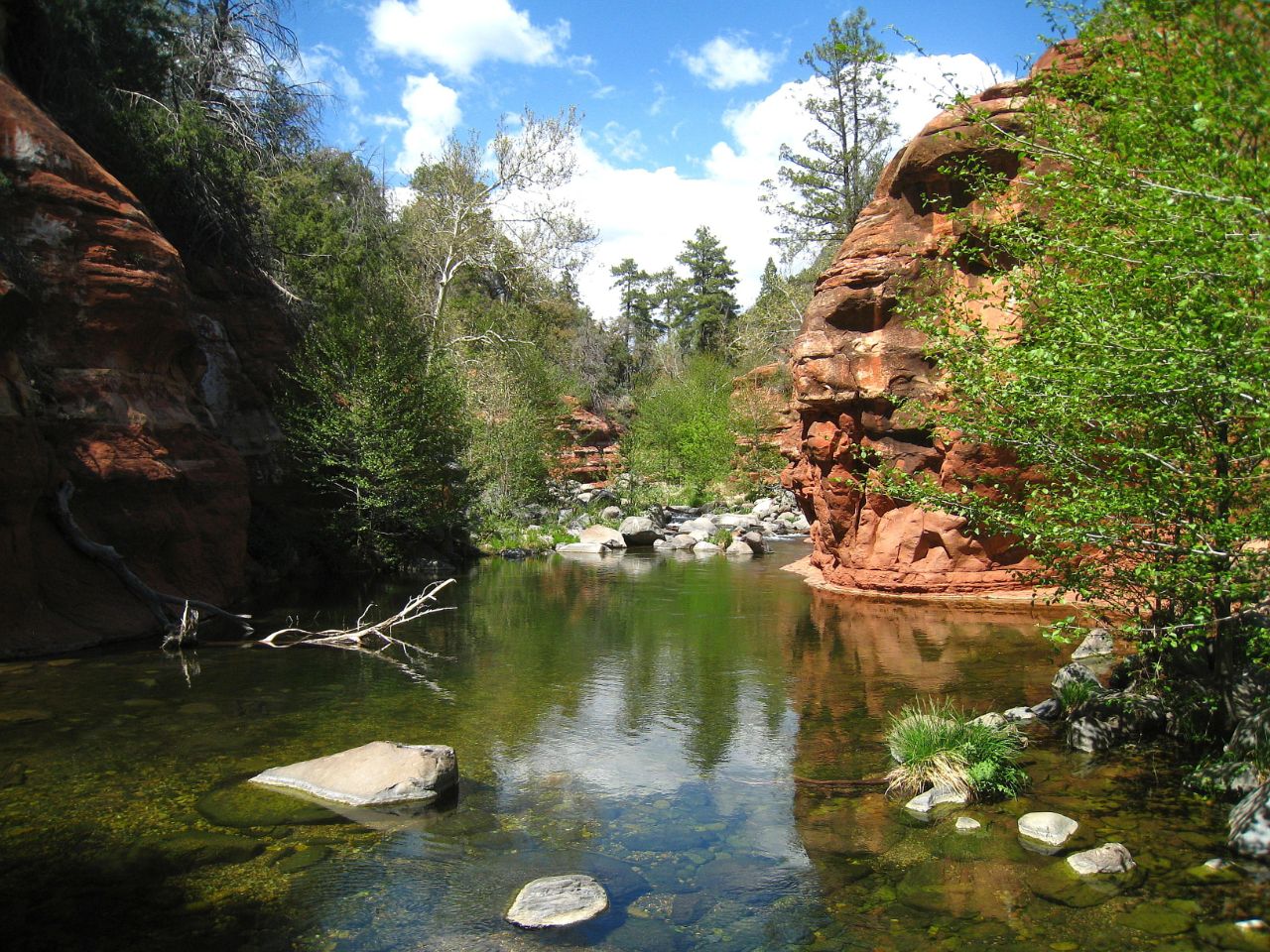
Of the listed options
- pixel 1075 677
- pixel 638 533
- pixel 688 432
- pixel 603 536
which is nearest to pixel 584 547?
pixel 603 536

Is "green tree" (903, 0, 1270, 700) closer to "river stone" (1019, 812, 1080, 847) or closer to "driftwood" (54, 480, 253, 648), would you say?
"river stone" (1019, 812, 1080, 847)

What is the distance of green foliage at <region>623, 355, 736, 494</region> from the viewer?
47.5 meters

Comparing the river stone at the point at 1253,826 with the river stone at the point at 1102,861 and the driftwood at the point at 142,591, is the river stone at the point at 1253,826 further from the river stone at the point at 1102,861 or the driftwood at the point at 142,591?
the driftwood at the point at 142,591

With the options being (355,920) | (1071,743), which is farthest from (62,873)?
(1071,743)

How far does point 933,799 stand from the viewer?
8.02m

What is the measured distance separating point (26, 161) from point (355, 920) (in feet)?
46.0

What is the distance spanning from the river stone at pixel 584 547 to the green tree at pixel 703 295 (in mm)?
35361

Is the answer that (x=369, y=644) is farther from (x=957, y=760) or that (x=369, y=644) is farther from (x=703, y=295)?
(x=703, y=295)

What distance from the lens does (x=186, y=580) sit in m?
16.8

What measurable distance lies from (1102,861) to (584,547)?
2841 cm

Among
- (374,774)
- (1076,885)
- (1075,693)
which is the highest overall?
(1075,693)

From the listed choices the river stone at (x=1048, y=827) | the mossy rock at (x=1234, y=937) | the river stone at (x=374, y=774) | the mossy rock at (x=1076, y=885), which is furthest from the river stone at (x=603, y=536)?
the mossy rock at (x=1234, y=937)

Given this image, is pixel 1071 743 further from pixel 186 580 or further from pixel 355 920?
pixel 186 580

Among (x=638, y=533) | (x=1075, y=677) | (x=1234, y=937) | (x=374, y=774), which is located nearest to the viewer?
(x=1234, y=937)
